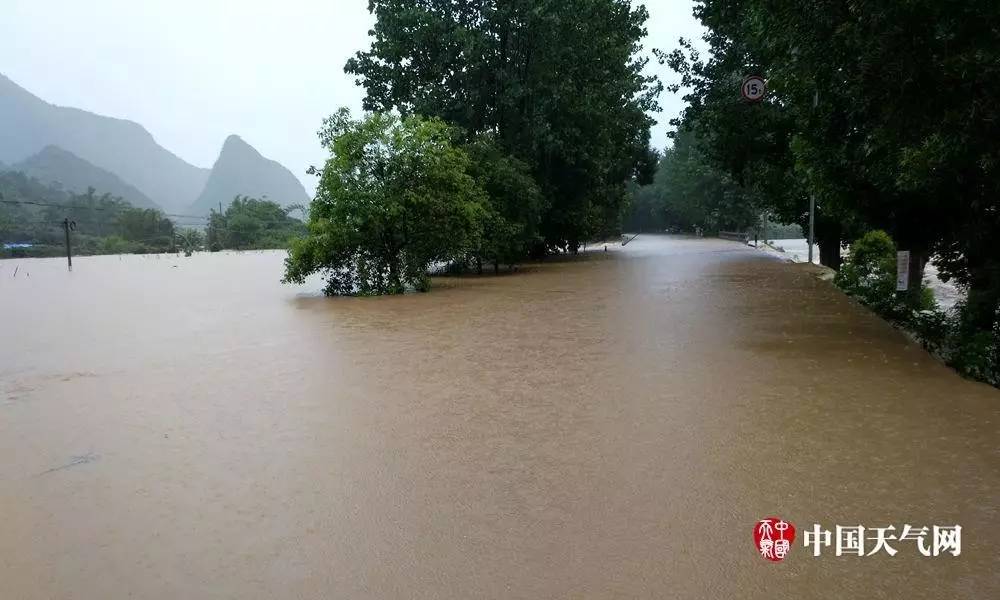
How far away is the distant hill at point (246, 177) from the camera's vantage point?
139200mm

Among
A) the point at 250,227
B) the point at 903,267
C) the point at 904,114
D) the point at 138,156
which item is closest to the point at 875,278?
the point at 903,267

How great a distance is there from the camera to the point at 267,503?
3701mm

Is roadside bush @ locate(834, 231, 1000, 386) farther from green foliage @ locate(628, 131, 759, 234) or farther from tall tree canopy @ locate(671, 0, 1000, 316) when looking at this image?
green foliage @ locate(628, 131, 759, 234)

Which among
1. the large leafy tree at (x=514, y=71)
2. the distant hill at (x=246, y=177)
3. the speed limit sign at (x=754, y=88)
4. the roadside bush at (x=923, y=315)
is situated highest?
the distant hill at (x=246, y=177)

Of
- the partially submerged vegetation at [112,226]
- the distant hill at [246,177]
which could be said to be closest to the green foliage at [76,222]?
the partially submerged vegetation at [112,226]

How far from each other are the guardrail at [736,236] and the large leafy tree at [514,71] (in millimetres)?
25669

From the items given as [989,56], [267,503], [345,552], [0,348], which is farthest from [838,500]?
[0,348]

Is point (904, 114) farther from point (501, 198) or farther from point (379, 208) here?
point (501, 198)

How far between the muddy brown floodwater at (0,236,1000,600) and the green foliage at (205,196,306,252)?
5082cm

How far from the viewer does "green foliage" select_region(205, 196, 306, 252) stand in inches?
2301

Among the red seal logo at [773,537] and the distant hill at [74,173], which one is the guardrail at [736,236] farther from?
the distant hill at [74,173]

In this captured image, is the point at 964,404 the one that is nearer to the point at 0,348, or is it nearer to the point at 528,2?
the point at 0,348

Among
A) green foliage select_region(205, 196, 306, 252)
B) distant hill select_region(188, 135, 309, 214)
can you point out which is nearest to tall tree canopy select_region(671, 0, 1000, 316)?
green foliage select_region(205, 196, 306, 252)

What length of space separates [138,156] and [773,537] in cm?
17794
